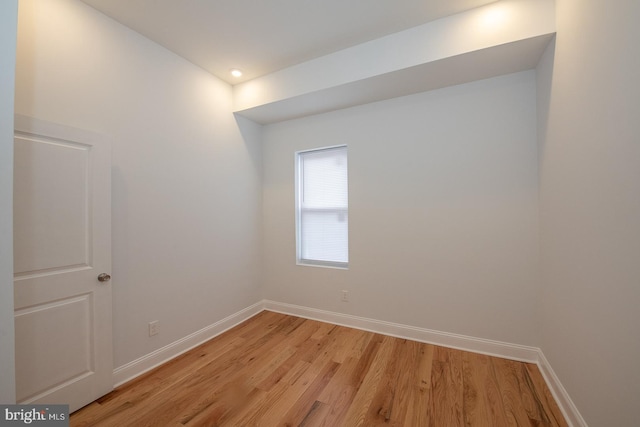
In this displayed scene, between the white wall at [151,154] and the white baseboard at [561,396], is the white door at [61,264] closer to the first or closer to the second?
the white wall at [151,154]

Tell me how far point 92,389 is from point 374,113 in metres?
3.41

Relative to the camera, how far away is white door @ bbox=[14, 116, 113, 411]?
4.51 feet

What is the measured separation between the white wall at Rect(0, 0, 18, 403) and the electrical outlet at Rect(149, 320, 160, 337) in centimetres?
94

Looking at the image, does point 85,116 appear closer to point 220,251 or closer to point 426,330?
point 220,251

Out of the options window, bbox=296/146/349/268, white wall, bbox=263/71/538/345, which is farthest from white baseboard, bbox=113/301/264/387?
window, bbox=296/146/349/268

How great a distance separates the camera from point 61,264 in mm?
1520

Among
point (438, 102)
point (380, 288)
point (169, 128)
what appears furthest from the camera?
point (380, 288)

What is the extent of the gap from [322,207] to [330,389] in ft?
6.24

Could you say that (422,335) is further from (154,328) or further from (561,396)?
(154,328)

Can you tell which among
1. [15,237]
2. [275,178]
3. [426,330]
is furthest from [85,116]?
[426,330]

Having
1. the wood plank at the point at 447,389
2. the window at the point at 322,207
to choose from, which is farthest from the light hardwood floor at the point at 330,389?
the window at the point at 322,207

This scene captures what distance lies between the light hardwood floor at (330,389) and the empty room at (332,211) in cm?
A: 2

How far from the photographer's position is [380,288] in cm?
260

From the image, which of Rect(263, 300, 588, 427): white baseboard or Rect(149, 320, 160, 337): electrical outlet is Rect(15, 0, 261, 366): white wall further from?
Rect(263, 300, 588, 427): white baseboard
